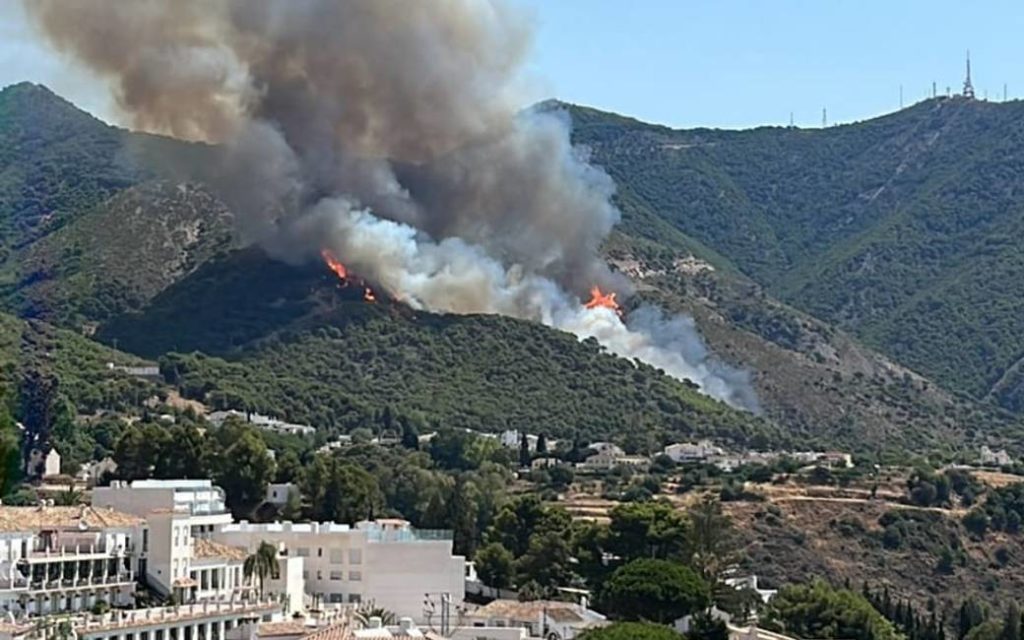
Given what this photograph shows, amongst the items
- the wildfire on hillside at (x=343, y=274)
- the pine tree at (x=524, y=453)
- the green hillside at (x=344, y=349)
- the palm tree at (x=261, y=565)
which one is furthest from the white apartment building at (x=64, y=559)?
the wildfire on hillside at (x=343, y=274)

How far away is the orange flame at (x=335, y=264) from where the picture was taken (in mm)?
125938

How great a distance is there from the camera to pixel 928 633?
239 feet

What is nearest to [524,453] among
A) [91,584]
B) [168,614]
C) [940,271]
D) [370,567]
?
[370,567]

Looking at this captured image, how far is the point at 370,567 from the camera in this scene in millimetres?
62125

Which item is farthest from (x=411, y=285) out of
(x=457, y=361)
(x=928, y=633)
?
(x=928, y=633)

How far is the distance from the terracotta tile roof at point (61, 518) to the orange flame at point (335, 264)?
226 ft

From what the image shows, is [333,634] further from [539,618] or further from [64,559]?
[539,618]

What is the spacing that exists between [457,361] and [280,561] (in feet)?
204

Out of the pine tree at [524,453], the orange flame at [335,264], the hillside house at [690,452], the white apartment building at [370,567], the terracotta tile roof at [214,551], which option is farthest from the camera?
the orange flame at [335,264]

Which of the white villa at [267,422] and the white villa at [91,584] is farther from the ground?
the white villa at [267,422]

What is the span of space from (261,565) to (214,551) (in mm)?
1471

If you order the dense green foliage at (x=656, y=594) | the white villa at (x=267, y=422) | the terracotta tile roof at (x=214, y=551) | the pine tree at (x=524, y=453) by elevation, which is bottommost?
the dense green foliage at (x=656, y=594)

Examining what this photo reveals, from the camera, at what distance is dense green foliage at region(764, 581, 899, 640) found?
65.8 metres

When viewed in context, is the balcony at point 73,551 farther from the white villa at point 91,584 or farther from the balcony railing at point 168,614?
the balcony railing at point 168,614
